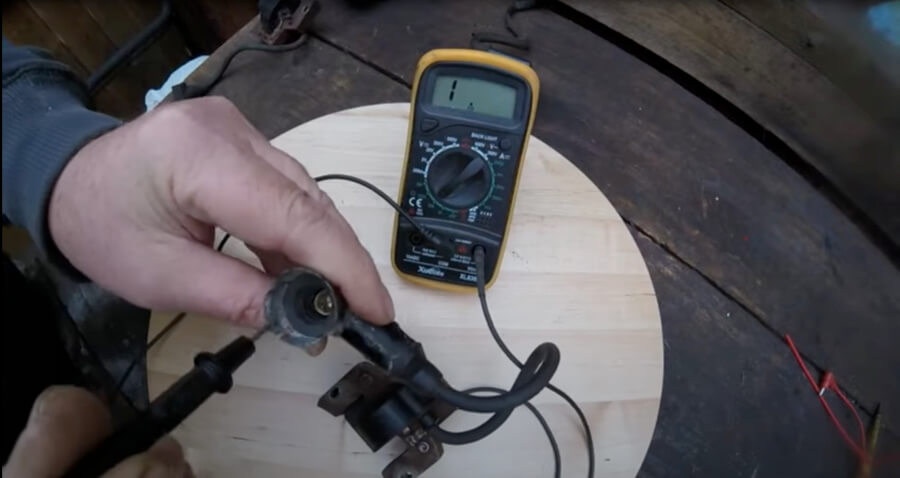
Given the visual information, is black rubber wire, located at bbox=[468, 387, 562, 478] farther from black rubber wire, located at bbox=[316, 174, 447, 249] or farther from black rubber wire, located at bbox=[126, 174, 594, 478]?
black rubber wire, located at bbox=[316, 174, 447, 249]

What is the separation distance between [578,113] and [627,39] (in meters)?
0.12

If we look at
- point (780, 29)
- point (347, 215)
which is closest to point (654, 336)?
point (347, 215)

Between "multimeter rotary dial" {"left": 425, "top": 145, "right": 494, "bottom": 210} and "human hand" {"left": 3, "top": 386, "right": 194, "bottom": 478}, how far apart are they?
10.3 inches

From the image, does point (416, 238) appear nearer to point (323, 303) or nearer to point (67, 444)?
point (323, 303)

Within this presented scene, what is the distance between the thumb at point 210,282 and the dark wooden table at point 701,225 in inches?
9.0

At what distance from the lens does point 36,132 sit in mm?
507

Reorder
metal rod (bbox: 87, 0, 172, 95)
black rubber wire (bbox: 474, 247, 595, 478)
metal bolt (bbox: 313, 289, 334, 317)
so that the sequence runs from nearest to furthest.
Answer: metal bolt (bbox: 313, 289, 334, 317) < black rubber wire (bbox: 474, 247, 595, 478) < metal rod (bbox: 87, 0, 172, 95)

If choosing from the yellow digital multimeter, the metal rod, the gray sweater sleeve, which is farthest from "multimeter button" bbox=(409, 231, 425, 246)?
the metal rod

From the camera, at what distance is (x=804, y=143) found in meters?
0.73

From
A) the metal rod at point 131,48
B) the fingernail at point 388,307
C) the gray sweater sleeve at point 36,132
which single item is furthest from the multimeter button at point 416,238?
the metal rod at point 131,48

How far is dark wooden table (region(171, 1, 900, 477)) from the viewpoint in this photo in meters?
0.63

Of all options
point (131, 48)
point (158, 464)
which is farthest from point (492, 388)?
point (131, 48)

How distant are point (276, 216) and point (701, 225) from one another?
384 mm

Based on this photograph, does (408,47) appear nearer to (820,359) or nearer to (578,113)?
(578,113)
